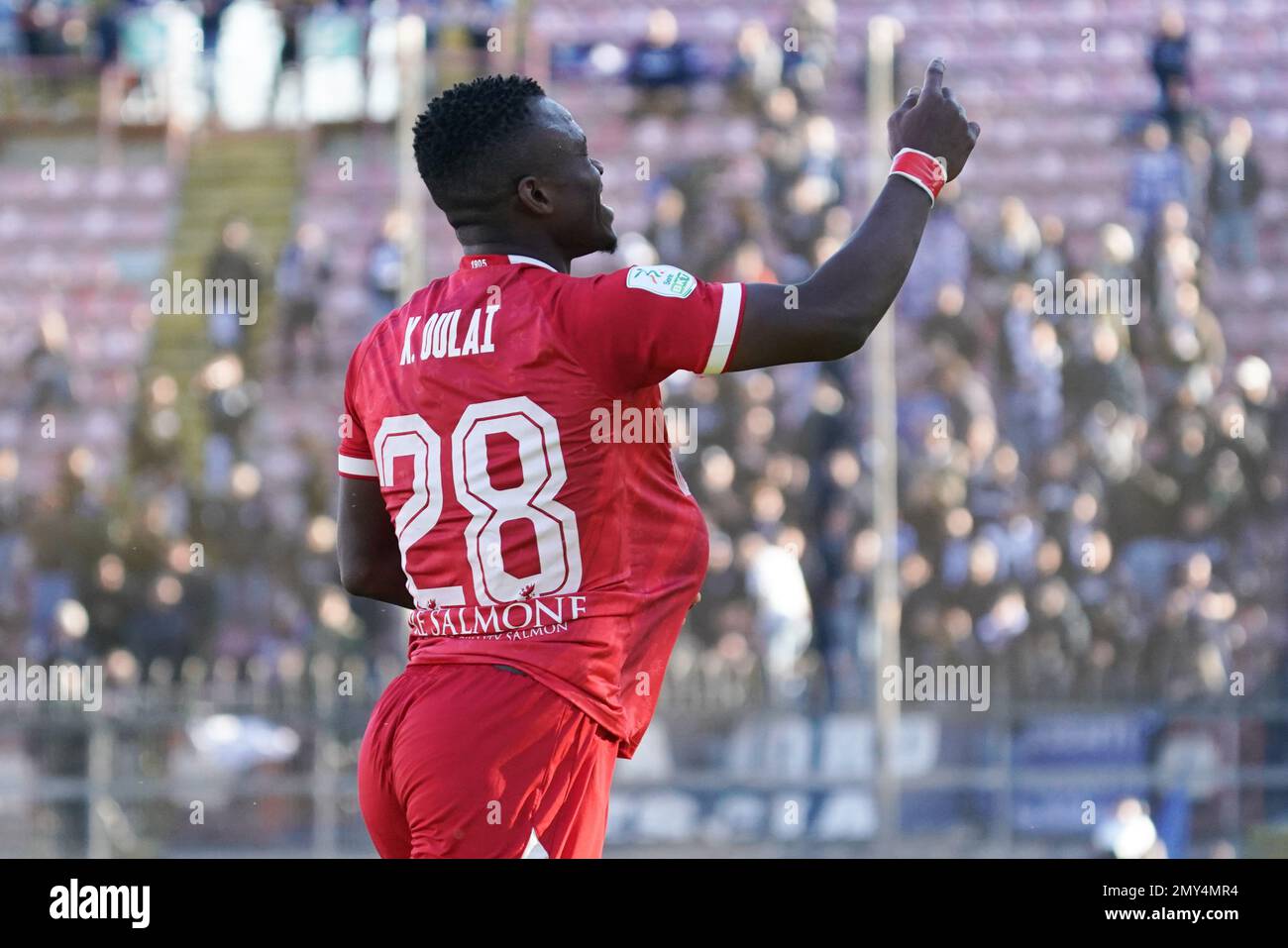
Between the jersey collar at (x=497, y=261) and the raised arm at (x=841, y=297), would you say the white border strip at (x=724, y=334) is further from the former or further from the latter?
the jersey collar at (x=497, y=261)

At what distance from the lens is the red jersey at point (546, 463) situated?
3029 mm

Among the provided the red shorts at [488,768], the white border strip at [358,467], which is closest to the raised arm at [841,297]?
the red shorts at [488,768]

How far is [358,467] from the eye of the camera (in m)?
3.43

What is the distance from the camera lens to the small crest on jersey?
9.87 ft

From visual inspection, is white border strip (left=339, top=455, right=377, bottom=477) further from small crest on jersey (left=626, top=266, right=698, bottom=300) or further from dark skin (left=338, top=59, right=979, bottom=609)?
small crest on jersey (left=626, top=266, right=698, bottom=300)

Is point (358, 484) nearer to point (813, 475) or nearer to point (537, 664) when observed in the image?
point (537, 664)

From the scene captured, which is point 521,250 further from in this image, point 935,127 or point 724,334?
point 935,127

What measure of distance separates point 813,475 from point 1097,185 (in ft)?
9.91

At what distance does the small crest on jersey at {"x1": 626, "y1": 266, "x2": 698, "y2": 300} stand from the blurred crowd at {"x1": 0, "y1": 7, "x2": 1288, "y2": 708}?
21.4 feet

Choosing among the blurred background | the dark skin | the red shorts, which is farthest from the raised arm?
the blurred background
